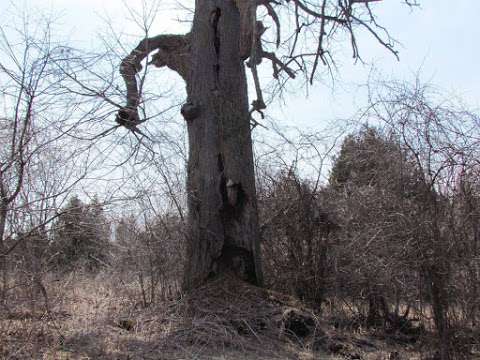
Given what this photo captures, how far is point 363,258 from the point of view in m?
6.11

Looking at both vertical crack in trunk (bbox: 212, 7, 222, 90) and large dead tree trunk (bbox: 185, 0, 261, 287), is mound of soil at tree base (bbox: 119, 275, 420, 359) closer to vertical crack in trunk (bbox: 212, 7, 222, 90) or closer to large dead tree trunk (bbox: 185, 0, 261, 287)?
large dead tree trunk (bbox: 185, 0, 261, 287)

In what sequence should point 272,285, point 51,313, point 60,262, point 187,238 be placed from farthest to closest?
point 272,285 → point 187,238 → point 60,262 → point 51,313

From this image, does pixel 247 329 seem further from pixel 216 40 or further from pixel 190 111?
pixel 216 40

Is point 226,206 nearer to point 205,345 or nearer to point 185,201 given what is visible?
point 185,201

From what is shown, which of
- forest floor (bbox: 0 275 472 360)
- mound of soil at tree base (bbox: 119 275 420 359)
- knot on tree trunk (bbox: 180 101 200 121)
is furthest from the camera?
knot on tree trunk (bbox: 180 101 200 121)

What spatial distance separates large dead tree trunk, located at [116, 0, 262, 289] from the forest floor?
17.8 inches

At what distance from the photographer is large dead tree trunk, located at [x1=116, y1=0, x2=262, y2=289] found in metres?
7.54

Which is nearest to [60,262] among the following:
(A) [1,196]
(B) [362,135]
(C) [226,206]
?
(A) [1,196]

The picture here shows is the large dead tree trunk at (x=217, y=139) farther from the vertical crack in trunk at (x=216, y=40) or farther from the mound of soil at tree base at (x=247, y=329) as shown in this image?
the mound of soil at tree base at (x=247, y=329)

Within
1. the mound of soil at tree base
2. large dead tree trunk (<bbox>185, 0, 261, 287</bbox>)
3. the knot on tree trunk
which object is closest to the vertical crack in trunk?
large dead tree trunk (<bbox>185, 0, 261, 287</bbox>)

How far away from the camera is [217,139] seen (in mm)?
7926

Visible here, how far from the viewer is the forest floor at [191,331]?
17.5 ft

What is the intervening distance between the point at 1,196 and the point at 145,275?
145 inches

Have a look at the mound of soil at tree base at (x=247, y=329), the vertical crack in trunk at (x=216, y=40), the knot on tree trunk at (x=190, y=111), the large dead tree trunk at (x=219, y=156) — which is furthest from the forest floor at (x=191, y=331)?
the vertical crack in trunk at (x=216, y=40)
